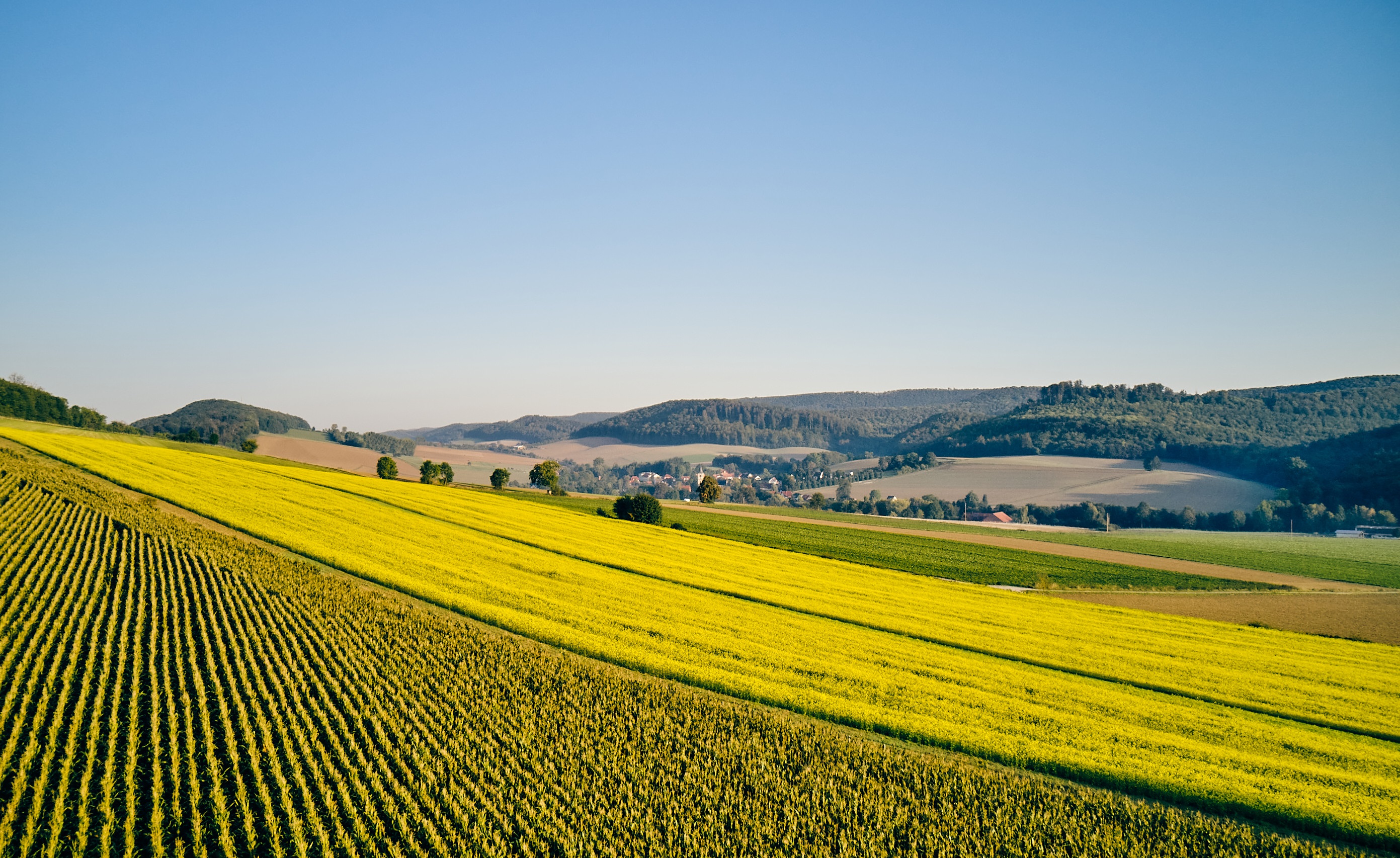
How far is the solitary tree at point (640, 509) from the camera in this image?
215 ft

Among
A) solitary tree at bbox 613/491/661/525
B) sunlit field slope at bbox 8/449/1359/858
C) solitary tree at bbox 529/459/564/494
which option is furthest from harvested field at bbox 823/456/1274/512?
sunlit field slope at bbox 8/449/1359/858

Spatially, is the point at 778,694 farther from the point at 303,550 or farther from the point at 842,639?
the point at 303,550

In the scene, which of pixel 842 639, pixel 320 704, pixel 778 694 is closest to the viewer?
pixel 320 704

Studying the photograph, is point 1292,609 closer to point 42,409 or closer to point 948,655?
point 948,655

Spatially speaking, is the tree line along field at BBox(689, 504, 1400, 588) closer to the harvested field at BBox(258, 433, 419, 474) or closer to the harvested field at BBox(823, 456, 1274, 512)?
the harvested field at BBox(823, 456, 1274, 512)

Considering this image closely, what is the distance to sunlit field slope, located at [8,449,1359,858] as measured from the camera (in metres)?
11.3

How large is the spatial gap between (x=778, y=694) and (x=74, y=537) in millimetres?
31384

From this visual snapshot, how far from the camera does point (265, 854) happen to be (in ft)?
34.7

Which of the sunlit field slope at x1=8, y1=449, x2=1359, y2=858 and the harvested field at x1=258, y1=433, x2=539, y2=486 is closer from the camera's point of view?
the sunlit field slope at x1=8, y1=449, x2=1359, y2=858

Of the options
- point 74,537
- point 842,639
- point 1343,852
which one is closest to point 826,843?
point 1343,852

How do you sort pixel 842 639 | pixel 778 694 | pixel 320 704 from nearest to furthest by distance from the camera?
1. pixel 320 704
2. pixel 778 694
3. pixel 842 639

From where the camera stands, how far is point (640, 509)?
215ft

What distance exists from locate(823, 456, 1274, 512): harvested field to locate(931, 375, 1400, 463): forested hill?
6390 mm

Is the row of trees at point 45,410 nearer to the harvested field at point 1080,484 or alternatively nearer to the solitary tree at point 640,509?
the solitary tree at point 640,509
